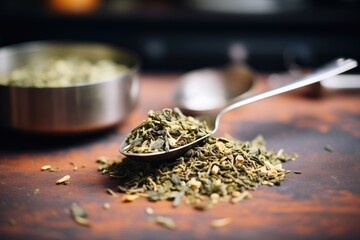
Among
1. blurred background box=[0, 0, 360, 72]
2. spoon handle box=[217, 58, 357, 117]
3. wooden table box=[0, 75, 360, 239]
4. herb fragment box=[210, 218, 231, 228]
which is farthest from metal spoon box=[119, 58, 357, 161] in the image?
blurred background box=[0, 0, 360, 72]

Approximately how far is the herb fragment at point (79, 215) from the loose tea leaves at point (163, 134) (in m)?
0.19

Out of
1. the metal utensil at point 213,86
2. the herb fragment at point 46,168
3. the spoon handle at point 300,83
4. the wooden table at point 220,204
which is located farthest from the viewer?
the metal utensil at point 213,86

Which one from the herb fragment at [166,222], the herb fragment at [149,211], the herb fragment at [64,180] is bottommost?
the herb fragment at [166,222]

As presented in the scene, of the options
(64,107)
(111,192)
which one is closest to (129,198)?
(111,192)

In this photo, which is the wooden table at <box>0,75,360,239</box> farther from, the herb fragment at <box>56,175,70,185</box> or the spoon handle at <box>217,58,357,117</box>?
the spoon handle at <box>217,58,357,117</box>

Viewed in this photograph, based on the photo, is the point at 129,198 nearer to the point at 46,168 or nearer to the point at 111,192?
the point at 111,192

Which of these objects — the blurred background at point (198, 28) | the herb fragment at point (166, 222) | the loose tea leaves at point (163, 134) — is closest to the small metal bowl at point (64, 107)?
the loose tea leaves at point (163, 134)

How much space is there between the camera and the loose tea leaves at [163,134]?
1014 millimetres

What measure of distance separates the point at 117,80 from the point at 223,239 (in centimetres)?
58

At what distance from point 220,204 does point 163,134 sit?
0.72ft

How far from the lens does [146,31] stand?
6.10 feet

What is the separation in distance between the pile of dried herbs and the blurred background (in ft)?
2.43

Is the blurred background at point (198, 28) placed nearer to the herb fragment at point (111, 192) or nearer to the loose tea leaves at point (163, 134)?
the loose tea leaves at point (163, 134)

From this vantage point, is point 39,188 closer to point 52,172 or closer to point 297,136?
point 52,172
